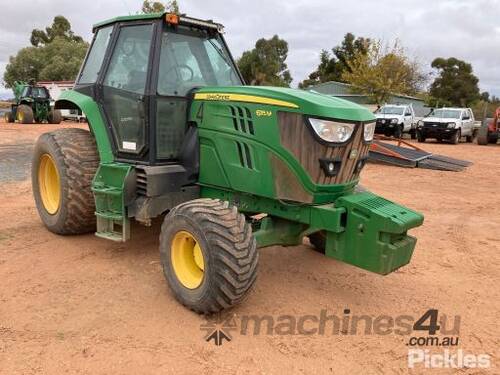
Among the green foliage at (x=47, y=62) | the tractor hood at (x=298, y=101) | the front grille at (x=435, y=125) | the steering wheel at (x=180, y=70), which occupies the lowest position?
the front grille at (x=435, y=125)

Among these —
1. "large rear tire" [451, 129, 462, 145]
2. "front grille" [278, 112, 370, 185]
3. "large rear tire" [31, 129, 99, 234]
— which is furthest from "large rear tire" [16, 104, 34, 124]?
"front grille" [278, 112, 370, 185]

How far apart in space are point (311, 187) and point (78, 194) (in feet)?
8.51

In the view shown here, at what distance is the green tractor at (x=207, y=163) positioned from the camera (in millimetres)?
3604

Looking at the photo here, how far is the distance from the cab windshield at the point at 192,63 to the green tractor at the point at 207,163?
0.01m

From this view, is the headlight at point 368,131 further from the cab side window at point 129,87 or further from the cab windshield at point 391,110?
the cab windshield at point 391,110

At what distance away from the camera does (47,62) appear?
48.1 metres

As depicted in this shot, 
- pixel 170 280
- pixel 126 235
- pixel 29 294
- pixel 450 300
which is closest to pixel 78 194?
pixel 126 235

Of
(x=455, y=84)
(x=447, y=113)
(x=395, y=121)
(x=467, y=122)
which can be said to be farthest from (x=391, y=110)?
(x=455, y=84)

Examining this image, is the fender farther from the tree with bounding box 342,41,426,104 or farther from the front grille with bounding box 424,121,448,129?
the tree with bounding box 342,41,426,104

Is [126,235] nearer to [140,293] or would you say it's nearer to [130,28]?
[140,293]

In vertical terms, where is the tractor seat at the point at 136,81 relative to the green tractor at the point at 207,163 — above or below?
above

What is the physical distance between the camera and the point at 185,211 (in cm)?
374

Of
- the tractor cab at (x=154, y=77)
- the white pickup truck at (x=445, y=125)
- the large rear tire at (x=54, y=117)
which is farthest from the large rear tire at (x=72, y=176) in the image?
the large rear tire at (x=54, y=117)

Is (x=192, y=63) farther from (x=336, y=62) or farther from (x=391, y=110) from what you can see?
(x=336, y=62)
